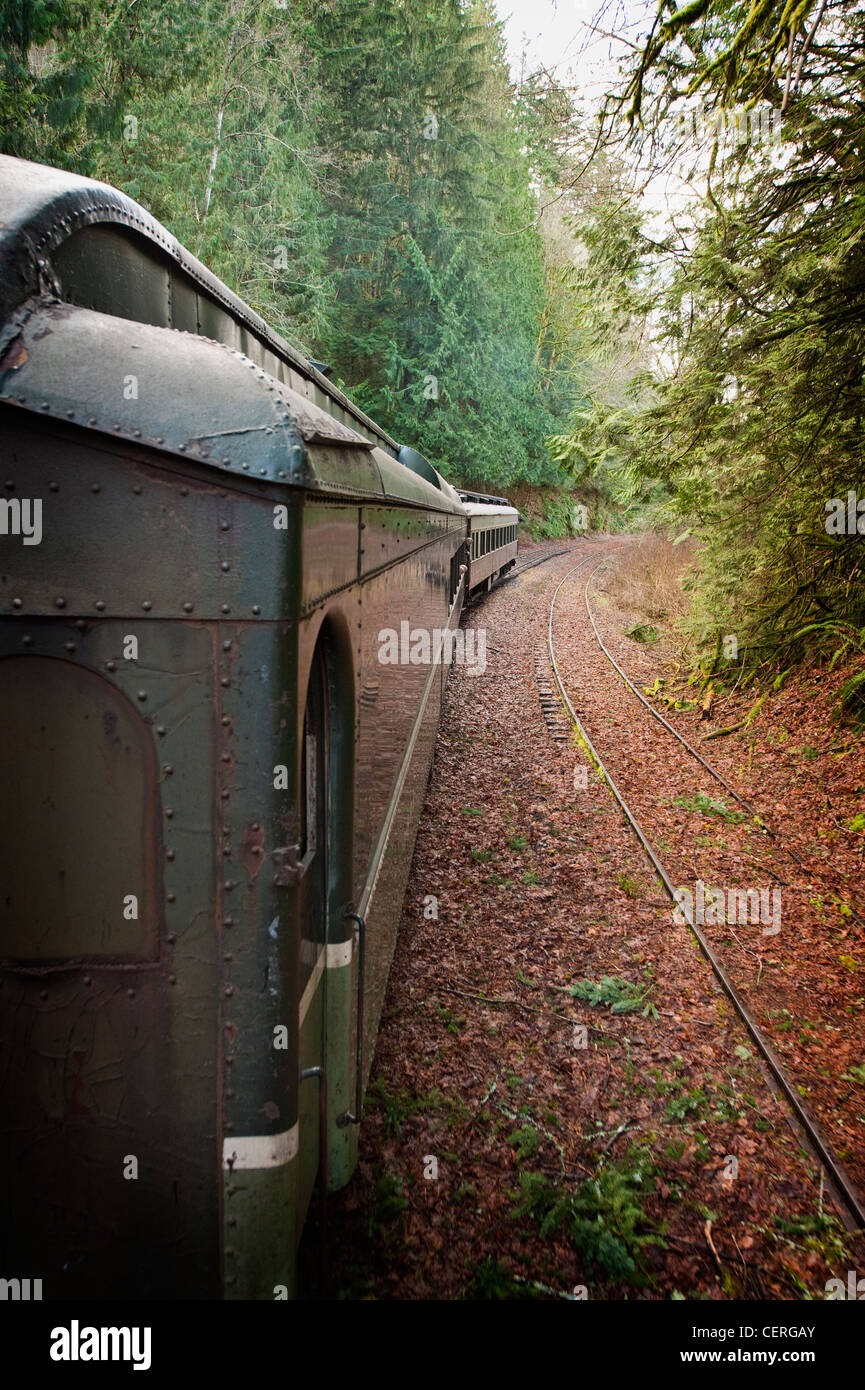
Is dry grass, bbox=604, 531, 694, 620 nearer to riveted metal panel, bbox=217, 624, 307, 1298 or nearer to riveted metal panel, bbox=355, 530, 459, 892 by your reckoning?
riveted metal panel, bbox=355, 530, 459, 892

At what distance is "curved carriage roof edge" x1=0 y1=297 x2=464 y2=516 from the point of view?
6.09ft

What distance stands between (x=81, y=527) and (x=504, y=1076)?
159 inches

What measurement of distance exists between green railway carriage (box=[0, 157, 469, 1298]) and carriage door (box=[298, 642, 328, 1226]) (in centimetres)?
44

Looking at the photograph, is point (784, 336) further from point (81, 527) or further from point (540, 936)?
point (81, 527)

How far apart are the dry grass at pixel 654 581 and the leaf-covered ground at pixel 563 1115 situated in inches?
435

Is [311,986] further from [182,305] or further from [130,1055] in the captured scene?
[182,305]

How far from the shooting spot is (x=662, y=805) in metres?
9.10

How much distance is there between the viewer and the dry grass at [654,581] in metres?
19.5

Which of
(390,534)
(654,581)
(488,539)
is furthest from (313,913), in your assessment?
(654,581)

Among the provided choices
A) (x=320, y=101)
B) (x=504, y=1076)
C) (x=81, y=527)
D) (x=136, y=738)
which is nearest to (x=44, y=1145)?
(x=136, y=738)

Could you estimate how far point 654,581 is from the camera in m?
21.7

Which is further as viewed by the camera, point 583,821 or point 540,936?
point 583,821

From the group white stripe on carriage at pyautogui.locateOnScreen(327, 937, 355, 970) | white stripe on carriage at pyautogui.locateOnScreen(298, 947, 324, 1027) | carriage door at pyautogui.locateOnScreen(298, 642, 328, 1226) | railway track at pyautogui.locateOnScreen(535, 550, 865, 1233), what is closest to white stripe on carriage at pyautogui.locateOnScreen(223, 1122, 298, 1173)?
white stripe on carriage at pyautogui.locateOnScreen(298, 947, 324, 1027)

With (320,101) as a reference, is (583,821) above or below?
below
